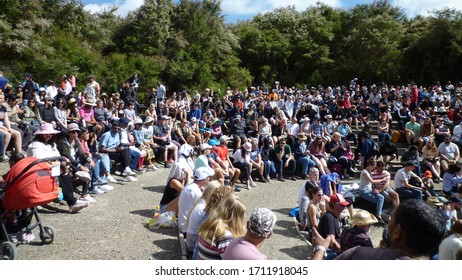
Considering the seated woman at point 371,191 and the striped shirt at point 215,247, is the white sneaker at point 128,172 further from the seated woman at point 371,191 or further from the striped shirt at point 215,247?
the striped shirt at point 215,247

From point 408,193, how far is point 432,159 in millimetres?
3073

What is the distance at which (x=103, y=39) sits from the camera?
2558cm

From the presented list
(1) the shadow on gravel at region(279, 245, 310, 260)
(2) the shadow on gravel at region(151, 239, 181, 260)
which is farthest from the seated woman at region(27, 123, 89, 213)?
(1) the shadow on gravel at region(279, 245, 310, 260)

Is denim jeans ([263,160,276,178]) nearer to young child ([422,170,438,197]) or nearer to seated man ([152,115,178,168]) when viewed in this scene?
seated man ([152,115,178,168])

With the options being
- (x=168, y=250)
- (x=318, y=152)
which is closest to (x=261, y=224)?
(x=168, y=250)

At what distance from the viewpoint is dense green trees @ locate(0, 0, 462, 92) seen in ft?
66.5

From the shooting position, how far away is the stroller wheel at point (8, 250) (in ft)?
15.0

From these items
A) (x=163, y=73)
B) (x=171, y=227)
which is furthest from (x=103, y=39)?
(x=171, y=227)

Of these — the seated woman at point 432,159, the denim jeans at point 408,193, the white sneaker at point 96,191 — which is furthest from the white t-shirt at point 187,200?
the seated woman at point 432,159

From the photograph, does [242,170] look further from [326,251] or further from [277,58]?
[277,58]

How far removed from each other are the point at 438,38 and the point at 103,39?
75.2 feet

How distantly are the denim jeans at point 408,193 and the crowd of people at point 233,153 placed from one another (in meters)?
0.02

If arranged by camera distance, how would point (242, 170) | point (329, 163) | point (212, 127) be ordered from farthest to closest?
point (212, 127) < point (329, 163) < point (242, 170)

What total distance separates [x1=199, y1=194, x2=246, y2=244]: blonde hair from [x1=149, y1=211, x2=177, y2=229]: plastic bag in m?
2.61
